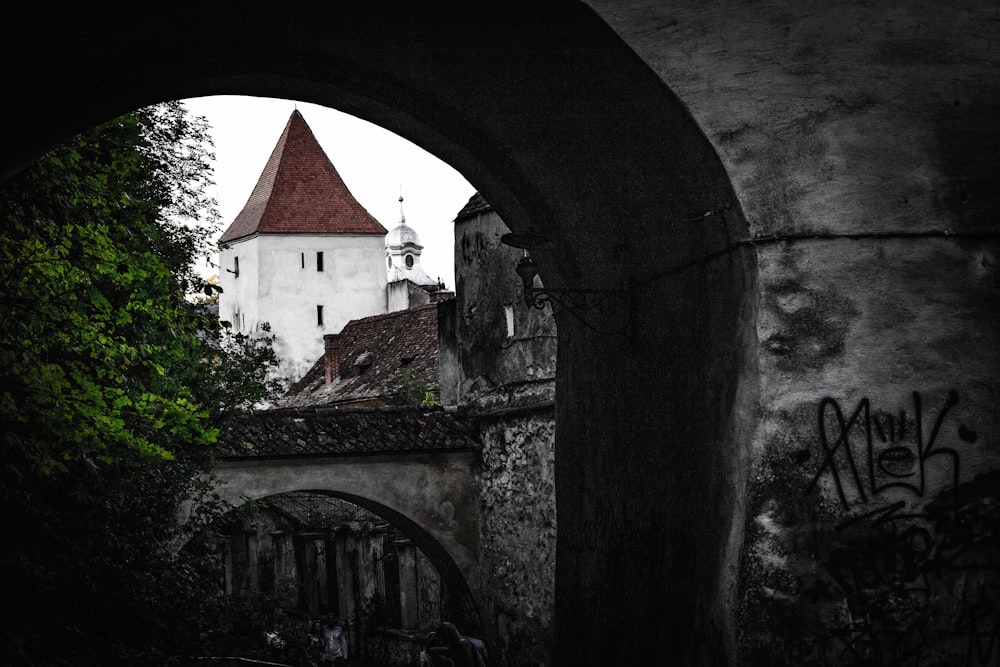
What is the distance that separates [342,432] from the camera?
17.8 metres

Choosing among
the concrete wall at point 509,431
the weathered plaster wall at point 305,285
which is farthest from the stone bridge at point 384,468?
the weathered plaster wall at point 305,285

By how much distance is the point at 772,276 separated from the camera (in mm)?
4848

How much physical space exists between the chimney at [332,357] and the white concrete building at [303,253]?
1059cm

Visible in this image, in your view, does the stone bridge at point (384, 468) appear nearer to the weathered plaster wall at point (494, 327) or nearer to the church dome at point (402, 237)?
the weathered plaster wall at point (494, 327)

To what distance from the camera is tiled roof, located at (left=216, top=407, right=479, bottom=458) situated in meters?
17.2

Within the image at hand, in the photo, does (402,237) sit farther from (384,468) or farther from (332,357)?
(384,468)

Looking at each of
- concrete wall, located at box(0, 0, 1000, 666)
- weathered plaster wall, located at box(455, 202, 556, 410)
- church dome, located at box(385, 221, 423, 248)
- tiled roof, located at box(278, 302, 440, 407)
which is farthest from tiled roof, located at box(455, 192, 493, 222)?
church dome, located at box(385, 221, 423, 248)

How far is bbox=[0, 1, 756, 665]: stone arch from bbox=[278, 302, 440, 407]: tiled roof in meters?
28.8

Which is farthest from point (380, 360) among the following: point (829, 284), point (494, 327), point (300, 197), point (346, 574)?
point (829, 284)

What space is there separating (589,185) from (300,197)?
54.8m

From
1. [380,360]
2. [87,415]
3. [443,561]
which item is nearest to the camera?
[87,415]

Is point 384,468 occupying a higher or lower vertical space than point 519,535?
higher

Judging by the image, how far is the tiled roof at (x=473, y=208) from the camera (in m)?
18.6

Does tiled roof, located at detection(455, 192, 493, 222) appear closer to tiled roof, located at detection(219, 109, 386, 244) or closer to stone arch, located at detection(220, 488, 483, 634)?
stone arch, located at detection(220, 488, 483, 634)
